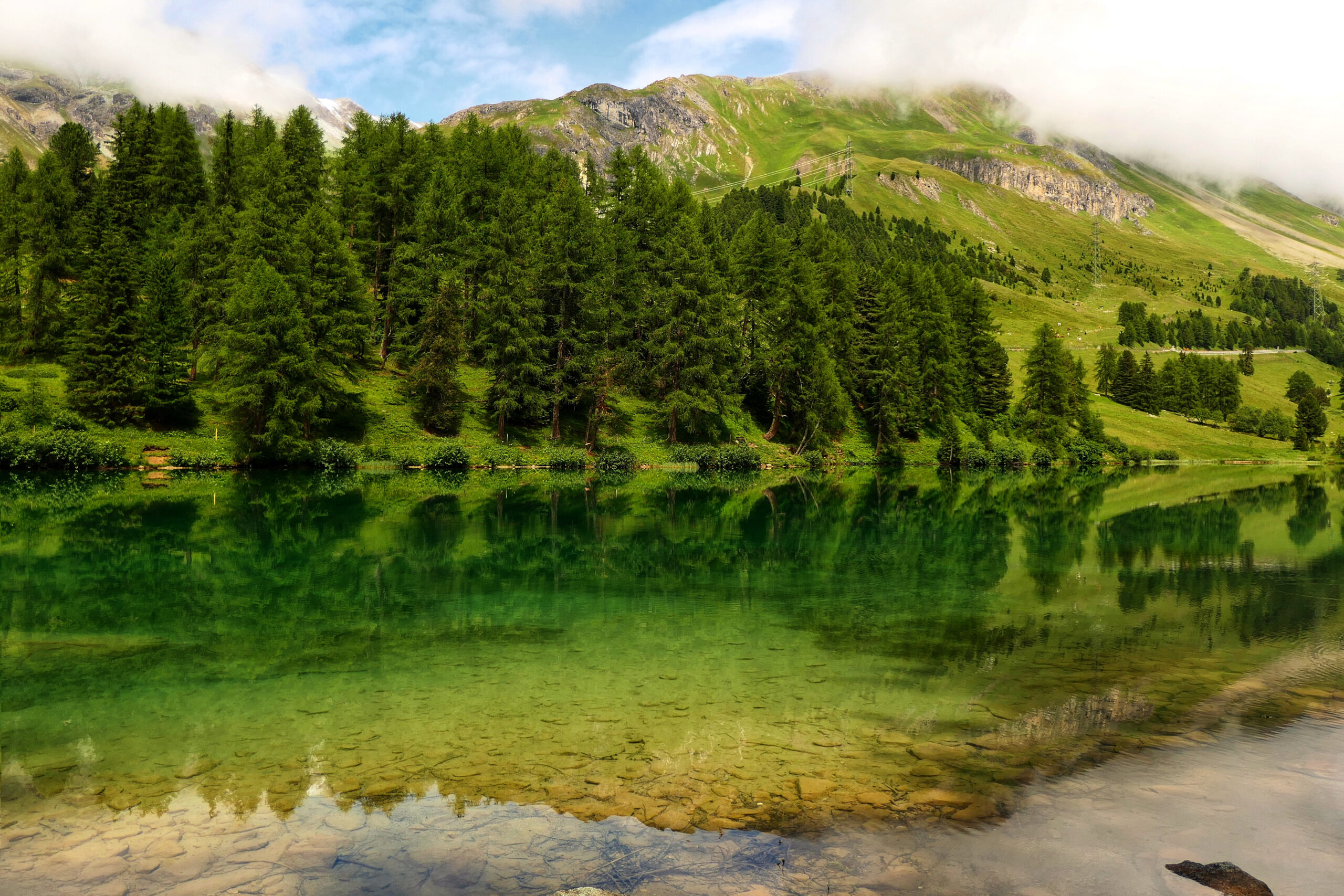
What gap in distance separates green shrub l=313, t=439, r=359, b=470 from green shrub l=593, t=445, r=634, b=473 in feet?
65.0

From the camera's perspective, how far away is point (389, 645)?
1584cm

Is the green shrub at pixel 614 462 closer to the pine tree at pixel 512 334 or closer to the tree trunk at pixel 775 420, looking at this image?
the pine tree at pixel 512 334

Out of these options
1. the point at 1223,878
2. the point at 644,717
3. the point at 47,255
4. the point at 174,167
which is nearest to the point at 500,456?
the point at 47,255

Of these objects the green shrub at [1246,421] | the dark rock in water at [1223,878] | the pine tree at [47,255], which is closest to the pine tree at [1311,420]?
the green shrub at [1246,421]

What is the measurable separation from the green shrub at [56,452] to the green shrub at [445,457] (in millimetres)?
21020

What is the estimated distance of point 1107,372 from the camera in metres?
155

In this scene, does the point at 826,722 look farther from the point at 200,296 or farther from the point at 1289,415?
the point at 1289,415

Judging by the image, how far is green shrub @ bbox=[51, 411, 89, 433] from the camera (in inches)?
2144

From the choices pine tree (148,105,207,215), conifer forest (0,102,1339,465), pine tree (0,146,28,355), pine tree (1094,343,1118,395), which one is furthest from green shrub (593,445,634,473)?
pine tree (1094,343,1118,395)

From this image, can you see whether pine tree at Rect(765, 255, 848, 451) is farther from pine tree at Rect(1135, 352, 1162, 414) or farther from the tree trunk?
pine tree at Rect(1135, 352, 1162, 414)

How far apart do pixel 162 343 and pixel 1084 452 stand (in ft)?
354

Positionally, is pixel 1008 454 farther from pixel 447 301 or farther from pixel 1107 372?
pixel 1107 372

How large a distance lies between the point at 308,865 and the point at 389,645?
27.7ft

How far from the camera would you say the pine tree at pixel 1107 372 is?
6102 inches
